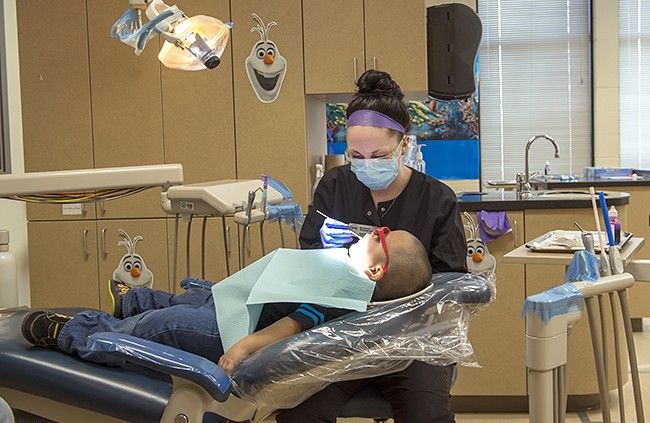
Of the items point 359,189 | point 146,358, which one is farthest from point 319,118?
point 146,358

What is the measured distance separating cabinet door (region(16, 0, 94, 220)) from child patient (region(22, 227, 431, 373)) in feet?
7.00

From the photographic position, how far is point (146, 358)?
151 centimetres

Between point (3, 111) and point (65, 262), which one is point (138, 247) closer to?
point (65, 262)

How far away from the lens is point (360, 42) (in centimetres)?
379

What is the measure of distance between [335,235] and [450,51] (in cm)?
208

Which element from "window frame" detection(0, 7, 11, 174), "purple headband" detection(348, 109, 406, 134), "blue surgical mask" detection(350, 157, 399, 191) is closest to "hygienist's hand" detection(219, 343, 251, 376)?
"blue surgical mask" detection(350, 157, 399, 191)

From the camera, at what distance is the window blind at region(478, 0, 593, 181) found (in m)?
6.75

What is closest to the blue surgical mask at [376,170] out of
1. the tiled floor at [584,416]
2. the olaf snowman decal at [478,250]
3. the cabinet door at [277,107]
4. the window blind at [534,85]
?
the olaf snowman decal at [478,250]

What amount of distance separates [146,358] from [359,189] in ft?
3.09

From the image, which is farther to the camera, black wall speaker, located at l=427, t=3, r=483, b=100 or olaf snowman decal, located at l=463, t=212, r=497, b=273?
black wall speaker, located at l=427, t=3, r=483, b=100

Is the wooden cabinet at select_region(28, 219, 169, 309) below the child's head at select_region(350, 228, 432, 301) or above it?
below

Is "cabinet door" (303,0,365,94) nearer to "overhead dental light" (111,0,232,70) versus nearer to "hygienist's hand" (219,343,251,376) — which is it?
"overhead dental light" (111,0,232,70)

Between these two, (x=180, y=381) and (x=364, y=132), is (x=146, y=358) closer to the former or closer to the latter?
(x=180, y=381)

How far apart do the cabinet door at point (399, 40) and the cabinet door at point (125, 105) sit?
1077 millimetres
